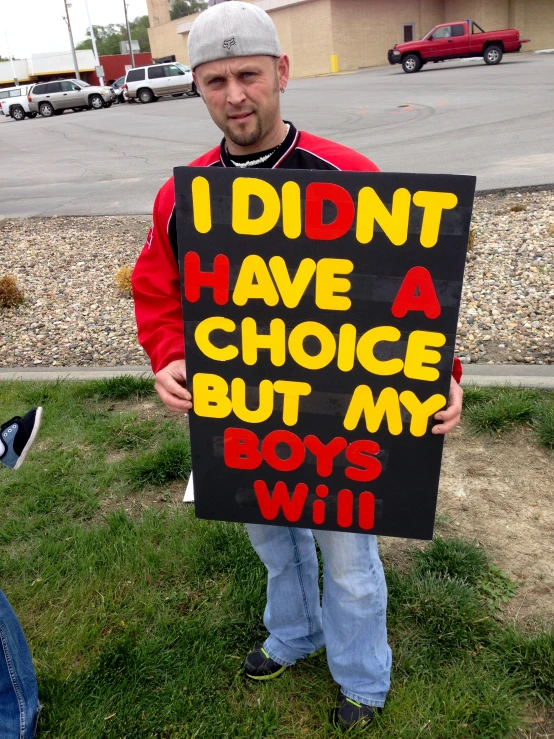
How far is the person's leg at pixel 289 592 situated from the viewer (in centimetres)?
214

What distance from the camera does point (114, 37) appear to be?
3317 inches

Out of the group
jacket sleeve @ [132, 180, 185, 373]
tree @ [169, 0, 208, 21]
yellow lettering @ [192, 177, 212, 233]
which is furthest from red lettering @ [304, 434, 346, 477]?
tree @ [169, 0, 208, 21]

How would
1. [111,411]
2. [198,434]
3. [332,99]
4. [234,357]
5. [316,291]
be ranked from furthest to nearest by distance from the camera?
[332,99]
[111,411]
[198,434]
[234,357]
[316,291]

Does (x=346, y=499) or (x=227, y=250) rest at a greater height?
(x=227, y=250)

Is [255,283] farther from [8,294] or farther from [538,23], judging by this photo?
[538,23]

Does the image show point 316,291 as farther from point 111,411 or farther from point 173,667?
point 111,411

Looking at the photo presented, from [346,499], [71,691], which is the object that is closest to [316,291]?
[346,499]

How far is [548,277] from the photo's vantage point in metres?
5.13

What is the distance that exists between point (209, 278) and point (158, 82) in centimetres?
2902

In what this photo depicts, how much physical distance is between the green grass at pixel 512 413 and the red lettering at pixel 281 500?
185 centimetres

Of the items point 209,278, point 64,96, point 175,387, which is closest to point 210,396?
point 175,387

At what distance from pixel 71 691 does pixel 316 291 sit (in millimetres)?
1596

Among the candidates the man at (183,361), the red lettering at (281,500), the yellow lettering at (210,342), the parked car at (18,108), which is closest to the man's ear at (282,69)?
the man at (183,361)

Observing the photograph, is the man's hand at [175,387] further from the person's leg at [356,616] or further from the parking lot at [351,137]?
the parking lot at [351,137]
